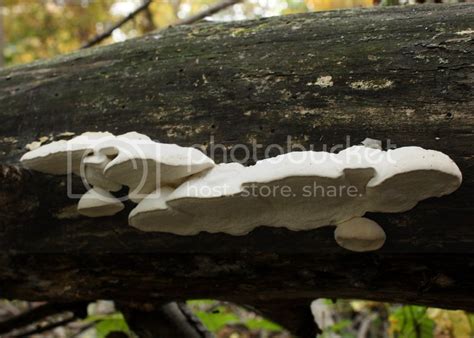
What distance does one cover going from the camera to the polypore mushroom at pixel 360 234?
1463mm

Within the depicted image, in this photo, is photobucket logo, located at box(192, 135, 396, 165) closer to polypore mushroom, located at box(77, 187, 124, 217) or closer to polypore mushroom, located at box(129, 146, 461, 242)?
polypore mushroom, located at box(129, 146, 461, 242)

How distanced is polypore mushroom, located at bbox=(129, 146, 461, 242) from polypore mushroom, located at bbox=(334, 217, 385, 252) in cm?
2

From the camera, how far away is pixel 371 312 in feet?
17.7

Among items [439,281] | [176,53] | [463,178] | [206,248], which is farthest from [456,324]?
[176,53]

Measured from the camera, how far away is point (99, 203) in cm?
171

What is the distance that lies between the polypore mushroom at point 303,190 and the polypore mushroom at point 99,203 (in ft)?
0.51

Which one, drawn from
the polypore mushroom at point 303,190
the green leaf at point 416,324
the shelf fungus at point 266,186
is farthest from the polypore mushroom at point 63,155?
the green leaf at point 416,324

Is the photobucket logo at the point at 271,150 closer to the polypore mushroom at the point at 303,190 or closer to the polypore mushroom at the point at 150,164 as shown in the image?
the polypore mushroom at the point at 303,190

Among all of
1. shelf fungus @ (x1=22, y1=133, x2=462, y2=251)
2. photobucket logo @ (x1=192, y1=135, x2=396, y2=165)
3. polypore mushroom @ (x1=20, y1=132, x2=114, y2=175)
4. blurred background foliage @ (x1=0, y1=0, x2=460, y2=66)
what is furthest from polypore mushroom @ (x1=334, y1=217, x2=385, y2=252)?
blurred background foliage @ (x1=0, y1=0, x2=460, y2=66)

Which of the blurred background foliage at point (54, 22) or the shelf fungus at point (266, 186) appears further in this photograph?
the blurred background foliage at point (54, 22)

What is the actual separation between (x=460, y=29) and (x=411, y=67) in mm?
232

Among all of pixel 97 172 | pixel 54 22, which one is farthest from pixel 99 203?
pixel 54 22

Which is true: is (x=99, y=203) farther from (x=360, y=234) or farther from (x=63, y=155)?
(x=360, y=234)

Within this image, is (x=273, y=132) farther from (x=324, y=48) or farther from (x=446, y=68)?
(x=446, y=68)
